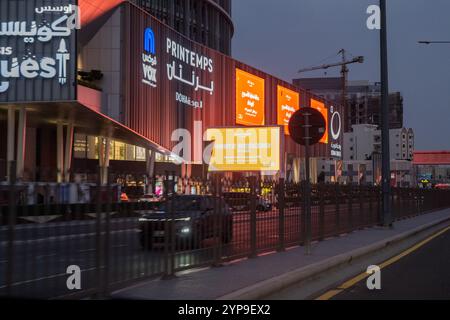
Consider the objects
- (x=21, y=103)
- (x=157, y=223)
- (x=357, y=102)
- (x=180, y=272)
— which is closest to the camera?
(x=157, y=223)

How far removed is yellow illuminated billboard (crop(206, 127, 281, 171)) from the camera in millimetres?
48344

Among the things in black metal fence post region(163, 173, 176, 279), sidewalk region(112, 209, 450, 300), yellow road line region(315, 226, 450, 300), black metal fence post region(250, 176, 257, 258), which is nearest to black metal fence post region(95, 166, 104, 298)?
sidewalk region(112, 209, 450, 300)

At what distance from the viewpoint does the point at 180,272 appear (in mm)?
9867

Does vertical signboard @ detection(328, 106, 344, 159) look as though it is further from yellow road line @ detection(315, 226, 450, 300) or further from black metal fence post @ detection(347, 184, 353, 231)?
yellow road line @ detection(315, 226, 450, 300)


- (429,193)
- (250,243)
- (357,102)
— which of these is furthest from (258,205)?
(357,102)

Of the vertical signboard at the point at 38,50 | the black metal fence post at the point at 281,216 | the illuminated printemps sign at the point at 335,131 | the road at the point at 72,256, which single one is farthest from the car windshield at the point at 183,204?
the illuminated printemps sign at the point at 335,131

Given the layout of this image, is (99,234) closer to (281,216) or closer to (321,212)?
(281,216)

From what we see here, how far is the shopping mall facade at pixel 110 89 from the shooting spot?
30.2 m

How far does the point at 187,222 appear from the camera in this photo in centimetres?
1002

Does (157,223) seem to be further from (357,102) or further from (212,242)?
(357,102)

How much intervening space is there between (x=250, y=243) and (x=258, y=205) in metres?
0.84

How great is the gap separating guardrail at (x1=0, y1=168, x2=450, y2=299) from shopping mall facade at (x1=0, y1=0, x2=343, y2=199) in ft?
22.1

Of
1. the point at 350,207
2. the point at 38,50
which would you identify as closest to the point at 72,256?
the point at 350,207

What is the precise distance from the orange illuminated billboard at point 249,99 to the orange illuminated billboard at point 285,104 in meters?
4.39
